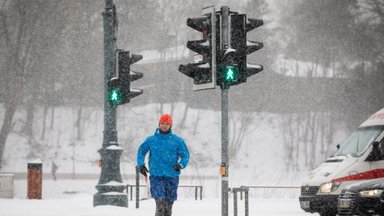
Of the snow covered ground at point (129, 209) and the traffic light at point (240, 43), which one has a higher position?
the traffic light at point (240, 43)

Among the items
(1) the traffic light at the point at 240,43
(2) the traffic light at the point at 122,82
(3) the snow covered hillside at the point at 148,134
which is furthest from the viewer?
(3) the snow covered hillside at the point at 148,134

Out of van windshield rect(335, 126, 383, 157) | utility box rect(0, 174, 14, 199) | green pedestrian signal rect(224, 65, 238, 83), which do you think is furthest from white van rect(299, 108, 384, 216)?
utility box rect(0, 174, 14, 199)

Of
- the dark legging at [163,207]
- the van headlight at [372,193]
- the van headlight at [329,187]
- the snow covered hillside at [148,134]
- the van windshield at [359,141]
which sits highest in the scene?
the snow covered hillside at [148,134]

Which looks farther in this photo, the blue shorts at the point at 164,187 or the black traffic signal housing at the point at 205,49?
the black traffic signal housing at the point at 205,49

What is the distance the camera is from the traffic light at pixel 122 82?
16797mm

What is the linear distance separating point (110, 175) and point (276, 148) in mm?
50957

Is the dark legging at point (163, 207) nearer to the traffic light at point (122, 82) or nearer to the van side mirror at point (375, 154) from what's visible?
the van side mirror at point (375, 154)

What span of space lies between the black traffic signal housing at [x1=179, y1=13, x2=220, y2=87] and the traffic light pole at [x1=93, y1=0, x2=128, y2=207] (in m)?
6.55

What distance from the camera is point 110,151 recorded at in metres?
17.7

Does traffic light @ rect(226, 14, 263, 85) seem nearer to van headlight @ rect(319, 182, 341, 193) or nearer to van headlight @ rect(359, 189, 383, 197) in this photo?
van headlight @ rect(359, 189, 383, 197)

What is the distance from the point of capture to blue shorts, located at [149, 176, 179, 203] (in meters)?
10.4

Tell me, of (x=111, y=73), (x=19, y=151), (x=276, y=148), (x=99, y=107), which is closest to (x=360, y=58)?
(x=276, y=148)

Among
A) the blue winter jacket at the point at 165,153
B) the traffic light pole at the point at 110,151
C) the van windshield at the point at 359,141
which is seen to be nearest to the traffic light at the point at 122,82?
the traffic light pole at the point at 110,151

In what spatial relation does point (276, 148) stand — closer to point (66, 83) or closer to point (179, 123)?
point (179, 123)
